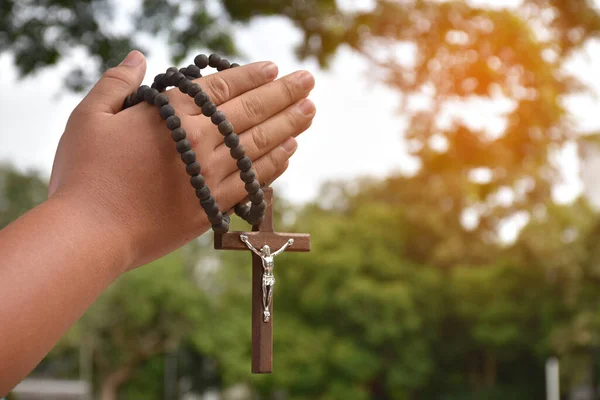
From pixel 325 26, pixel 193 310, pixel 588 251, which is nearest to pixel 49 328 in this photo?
pixel 325 26

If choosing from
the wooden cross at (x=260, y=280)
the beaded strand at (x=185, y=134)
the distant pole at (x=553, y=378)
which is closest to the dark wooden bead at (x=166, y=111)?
the beaded strand at (x=185, y=134)

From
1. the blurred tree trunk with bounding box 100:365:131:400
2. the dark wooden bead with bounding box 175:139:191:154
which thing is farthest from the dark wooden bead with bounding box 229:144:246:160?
the blurred tree trunk with bounding box 100:365:131:400

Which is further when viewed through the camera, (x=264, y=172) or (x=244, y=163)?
(x=264, y=172)

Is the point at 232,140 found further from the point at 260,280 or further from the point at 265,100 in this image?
the point at 260,280

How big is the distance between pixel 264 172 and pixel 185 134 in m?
0.23

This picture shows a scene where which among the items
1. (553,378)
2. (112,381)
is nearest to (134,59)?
(553,378)

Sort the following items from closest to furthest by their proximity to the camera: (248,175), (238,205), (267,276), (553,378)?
1. (248,175)
2. (238,205)
3. (267,276)
4. (553,378)

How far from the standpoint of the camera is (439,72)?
6164mm

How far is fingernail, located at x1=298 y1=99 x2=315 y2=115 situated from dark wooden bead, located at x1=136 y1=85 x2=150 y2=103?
0.29 m

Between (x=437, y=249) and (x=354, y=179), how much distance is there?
6.64 meters

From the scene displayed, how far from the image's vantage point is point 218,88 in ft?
4.47

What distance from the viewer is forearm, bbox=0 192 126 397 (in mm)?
1078

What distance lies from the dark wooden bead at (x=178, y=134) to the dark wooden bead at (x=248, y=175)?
0.14 metres

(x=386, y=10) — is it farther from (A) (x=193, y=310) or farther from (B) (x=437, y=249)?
(A) (x=193, y=310)
